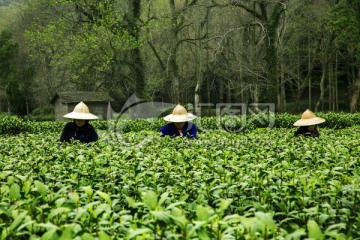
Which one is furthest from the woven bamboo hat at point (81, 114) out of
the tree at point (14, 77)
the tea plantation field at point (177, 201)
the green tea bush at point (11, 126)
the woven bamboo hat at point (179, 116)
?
the tree at point (14, 77)

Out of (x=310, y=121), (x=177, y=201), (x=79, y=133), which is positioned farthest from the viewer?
(x=310, y=121)

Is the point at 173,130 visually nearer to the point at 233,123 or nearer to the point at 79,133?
the point at 79,133

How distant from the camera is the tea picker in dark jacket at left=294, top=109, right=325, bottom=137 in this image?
8.56 metres

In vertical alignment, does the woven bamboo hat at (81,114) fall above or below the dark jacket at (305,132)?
above

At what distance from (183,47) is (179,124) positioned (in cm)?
3280

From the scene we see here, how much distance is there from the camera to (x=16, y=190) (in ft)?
8.18

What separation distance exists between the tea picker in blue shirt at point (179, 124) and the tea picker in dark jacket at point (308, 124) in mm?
2410

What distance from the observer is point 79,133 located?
775 cm

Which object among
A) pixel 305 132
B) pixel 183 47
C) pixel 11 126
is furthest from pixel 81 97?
pixel 305 132

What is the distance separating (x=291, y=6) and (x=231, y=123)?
16.6m

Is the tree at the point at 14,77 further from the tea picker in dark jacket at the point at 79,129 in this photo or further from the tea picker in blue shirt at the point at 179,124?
the tea picker in blue shirt at the point at 179,124

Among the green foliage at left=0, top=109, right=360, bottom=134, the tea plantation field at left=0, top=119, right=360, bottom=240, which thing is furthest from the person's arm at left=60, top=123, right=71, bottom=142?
Answer: the green foliage at left=0, top=109, right=360, bottom=134

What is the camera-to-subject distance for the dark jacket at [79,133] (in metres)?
7.61

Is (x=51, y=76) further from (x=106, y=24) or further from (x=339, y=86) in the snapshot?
(x=339, y=86)
